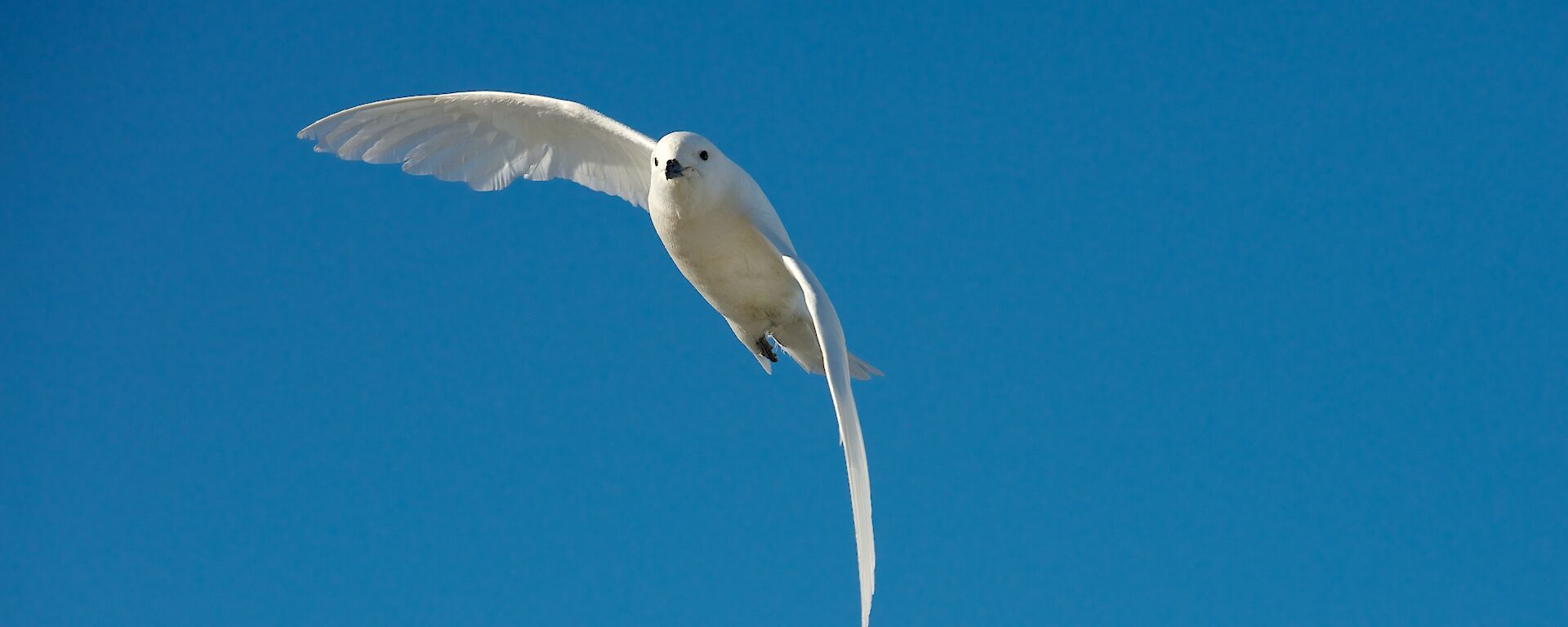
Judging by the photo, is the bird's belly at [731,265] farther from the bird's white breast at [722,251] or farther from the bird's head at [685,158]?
the bird's head at [685,158]

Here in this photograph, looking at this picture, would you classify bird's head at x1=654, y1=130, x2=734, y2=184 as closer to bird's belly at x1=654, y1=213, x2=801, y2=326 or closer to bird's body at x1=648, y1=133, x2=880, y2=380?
bird's body at x1=648, y1=133, x2=880, y2=380

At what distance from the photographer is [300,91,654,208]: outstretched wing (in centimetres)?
1344

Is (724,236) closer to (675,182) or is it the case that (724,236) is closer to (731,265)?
(731,265)

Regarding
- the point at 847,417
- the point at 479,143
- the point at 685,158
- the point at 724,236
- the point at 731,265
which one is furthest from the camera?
the point at 479,143

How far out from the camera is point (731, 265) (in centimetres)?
1169

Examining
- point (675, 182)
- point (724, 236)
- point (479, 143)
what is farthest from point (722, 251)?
point (479, 143)

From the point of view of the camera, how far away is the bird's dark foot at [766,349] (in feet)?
41.7

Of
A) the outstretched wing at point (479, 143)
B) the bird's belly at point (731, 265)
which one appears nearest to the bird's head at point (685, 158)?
the bird's belly at point (731, 265)

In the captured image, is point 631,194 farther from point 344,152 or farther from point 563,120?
point 344,152

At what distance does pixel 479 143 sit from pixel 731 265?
3.33 meters

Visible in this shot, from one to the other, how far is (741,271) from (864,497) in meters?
2.55

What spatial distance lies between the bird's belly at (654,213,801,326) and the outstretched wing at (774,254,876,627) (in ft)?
1.70

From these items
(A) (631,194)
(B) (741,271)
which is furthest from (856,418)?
(A) (631,194)

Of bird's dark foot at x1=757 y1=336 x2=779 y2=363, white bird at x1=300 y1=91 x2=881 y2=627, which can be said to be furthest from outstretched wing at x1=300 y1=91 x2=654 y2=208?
bird's dark foot at x1=757 y1=336 x2=779 y2=363
